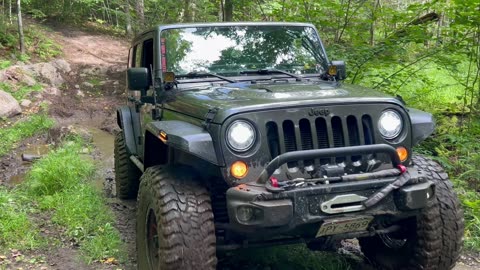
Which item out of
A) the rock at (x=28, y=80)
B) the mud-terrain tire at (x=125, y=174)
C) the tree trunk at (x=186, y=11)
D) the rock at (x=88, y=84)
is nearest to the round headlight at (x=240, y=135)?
the mud-terrain tire at (x=125, y=174)

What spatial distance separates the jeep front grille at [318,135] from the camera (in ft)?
10.3

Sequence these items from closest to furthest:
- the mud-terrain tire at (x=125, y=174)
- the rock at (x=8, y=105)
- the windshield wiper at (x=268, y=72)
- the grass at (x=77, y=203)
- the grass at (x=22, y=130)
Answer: the windshield wiper at (x=268, y=72) < the grass at (x=77, y=203) < the mud-terrain tire at (x=125, y=174) < the grass at (x=22, y=130) < the rock at (x=8, y=105)

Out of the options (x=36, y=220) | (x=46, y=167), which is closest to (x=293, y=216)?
(x=36, y=220)

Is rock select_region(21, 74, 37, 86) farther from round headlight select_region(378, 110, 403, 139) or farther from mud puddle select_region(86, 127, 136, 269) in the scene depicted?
round headlight select_region(378, 110, 403, 139)

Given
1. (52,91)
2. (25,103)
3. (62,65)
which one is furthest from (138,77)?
(62,65)

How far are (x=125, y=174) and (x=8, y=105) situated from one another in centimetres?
657

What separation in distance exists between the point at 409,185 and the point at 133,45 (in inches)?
148

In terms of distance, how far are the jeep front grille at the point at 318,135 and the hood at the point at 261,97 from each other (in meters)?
0.12

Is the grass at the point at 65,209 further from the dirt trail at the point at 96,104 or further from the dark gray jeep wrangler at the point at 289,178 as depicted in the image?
the dark gray jeep wrangler at the point at 289,178

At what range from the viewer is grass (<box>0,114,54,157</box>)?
931 cm

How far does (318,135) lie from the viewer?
129 inches

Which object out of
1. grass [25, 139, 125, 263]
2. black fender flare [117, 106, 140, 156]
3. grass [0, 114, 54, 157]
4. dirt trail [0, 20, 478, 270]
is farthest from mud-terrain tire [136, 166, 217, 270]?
grass [0, 114, 54, 157]

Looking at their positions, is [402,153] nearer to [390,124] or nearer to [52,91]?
[390,124]

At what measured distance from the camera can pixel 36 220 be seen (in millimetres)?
5328
